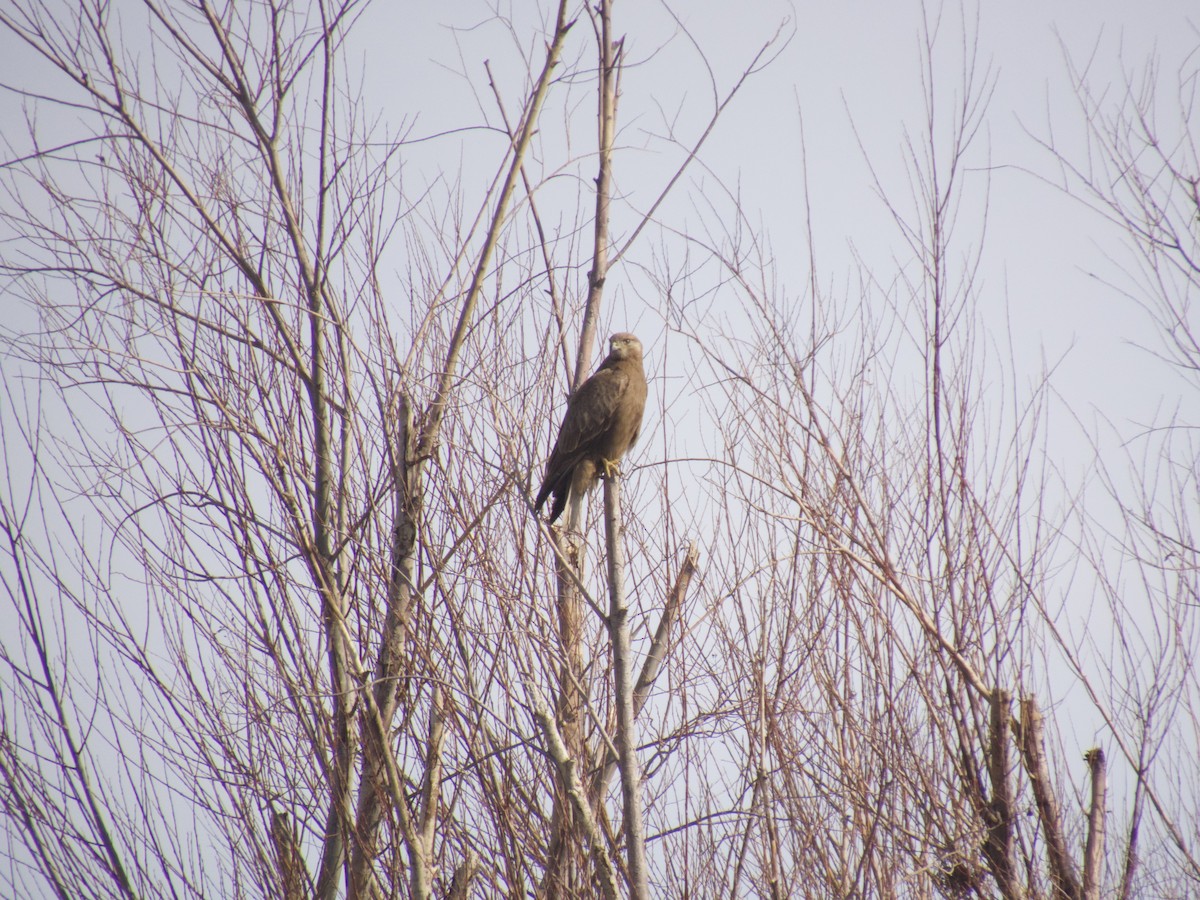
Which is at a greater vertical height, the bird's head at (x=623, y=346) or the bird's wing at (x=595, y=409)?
the bird's head at (x=623, y=346)

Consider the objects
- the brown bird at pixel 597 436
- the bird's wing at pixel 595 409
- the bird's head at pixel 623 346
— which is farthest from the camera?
the bird's head at pixel 623 346

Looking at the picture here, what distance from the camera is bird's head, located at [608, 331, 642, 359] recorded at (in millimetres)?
5648

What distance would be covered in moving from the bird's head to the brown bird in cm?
9

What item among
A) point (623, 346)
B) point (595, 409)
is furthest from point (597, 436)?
point (623, 346)

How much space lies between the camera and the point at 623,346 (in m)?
5.68

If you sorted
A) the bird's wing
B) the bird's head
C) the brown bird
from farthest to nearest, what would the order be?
1. the bird's head
2. the brown bird
3. the bird's wing

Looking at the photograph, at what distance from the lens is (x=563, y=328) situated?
3.49 metres

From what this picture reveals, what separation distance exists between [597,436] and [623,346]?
788mm

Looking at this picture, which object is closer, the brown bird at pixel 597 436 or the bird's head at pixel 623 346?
the brown bird at pixel 597 436

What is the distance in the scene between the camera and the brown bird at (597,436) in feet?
16.1

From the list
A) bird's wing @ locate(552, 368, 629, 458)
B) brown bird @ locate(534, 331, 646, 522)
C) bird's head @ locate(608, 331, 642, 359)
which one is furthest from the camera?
bird's head @ locate(608, 331, 642, 359)

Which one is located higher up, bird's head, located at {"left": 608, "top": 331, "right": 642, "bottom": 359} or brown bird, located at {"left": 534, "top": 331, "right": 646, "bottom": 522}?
bird's head, located at {"left": 608, "top": 331, "right": 642, "bottom": 359}

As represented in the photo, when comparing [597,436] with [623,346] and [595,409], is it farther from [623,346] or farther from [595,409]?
[623,346]

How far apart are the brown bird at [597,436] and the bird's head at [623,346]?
89 mm
